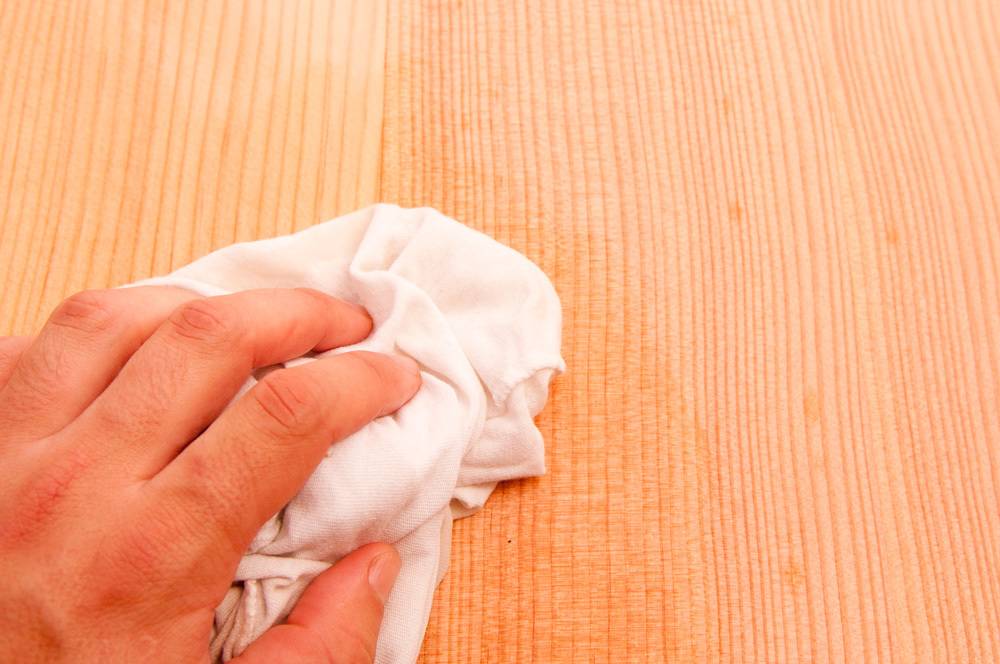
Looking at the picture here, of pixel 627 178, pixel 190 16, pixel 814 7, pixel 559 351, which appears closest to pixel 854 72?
pixel 814 7

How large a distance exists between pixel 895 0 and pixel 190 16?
0.48 metres

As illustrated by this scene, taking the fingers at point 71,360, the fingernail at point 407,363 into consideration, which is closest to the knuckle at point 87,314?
the fingers at point 71,360

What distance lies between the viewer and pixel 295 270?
0.40 metres

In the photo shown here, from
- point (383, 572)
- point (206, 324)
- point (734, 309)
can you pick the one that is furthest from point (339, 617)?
point (734, 309)

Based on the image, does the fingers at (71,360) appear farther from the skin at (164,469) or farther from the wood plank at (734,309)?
the wood plank at (734,309)

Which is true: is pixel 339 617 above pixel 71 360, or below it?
below

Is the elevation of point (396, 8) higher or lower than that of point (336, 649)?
higher

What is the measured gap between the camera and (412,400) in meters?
0.36

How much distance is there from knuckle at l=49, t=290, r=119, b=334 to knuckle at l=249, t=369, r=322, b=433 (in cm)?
9

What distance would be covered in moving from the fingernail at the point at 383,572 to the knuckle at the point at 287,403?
75 millimetres

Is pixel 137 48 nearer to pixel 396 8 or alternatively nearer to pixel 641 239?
pixel 396 8

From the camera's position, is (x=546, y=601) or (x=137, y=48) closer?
(x=546, y=601)

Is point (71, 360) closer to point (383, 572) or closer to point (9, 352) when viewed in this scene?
point (9, 352)

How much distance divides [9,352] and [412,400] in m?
0.20
